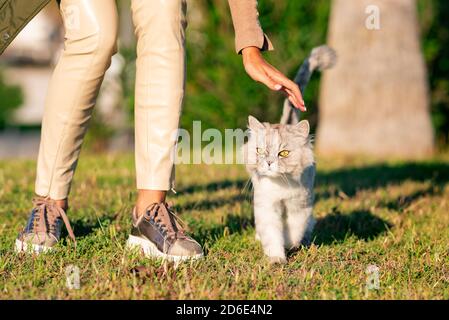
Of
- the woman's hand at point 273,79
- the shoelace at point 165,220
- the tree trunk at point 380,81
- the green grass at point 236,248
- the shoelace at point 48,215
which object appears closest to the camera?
the green grass at point 236,248

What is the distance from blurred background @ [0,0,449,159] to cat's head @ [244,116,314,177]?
4.88 m

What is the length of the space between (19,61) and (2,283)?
26.3 meters

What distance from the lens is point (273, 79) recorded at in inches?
125

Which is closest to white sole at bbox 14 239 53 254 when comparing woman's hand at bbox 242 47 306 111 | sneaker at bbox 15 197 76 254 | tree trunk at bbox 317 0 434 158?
sneaker at bbox 15 197 76 254

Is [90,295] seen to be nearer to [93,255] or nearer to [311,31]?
[93,255]

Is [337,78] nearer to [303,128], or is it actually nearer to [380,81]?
[380,81]

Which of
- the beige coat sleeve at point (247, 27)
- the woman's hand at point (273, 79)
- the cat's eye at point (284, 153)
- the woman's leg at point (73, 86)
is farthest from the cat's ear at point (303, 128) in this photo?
the woman's leg at point (73, 86)

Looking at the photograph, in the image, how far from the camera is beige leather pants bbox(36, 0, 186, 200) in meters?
3.28

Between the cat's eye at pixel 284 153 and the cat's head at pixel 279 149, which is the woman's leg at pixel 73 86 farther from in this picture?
the cat's eye at pixel 284 153

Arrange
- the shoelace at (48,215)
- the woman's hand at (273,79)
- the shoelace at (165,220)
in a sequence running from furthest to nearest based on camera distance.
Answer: the shoelace at (48,215)
the shoelace at (165,220)
the woman's hand at (273,79)

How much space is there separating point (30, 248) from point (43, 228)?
154mm

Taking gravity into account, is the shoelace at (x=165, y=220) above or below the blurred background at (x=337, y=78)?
below

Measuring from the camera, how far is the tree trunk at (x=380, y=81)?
830 centimetres

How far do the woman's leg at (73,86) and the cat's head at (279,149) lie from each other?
0.80 m
